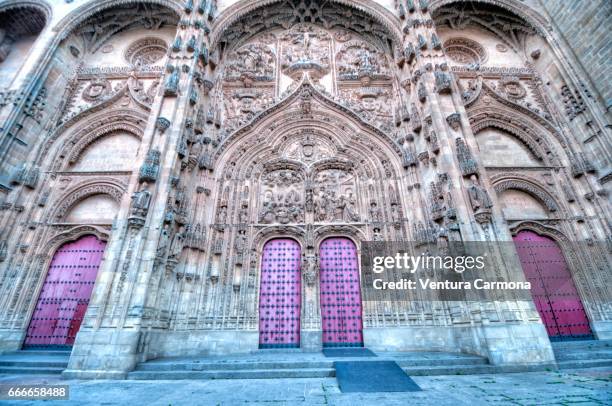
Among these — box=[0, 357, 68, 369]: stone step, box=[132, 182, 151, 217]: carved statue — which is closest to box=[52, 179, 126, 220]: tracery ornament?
box=[132, 182, 151, 217]: carved statue

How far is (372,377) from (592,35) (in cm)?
1561

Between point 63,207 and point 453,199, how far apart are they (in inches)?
539

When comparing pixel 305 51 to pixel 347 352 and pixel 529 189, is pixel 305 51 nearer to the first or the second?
pixel 529 189

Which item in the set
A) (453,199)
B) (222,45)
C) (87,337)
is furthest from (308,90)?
(87,337)

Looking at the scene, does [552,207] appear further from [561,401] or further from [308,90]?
[308,90]

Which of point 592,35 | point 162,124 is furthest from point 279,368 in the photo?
point 592,35

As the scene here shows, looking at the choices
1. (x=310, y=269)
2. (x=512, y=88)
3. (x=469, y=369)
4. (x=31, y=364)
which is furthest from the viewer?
(x=512, y=88)

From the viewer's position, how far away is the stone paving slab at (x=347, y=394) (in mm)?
4379

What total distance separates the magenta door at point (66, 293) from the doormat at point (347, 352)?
814 centimetres

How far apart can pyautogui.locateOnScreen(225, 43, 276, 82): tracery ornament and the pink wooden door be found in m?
8.74

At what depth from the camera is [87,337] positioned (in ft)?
22.9

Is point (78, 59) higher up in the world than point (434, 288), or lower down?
higher up

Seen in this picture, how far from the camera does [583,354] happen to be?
7.18 metres

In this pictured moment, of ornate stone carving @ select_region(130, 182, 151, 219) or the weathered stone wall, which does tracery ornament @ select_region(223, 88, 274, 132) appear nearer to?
ornate stone carving @ select_region(130, 182, 151, 219)
